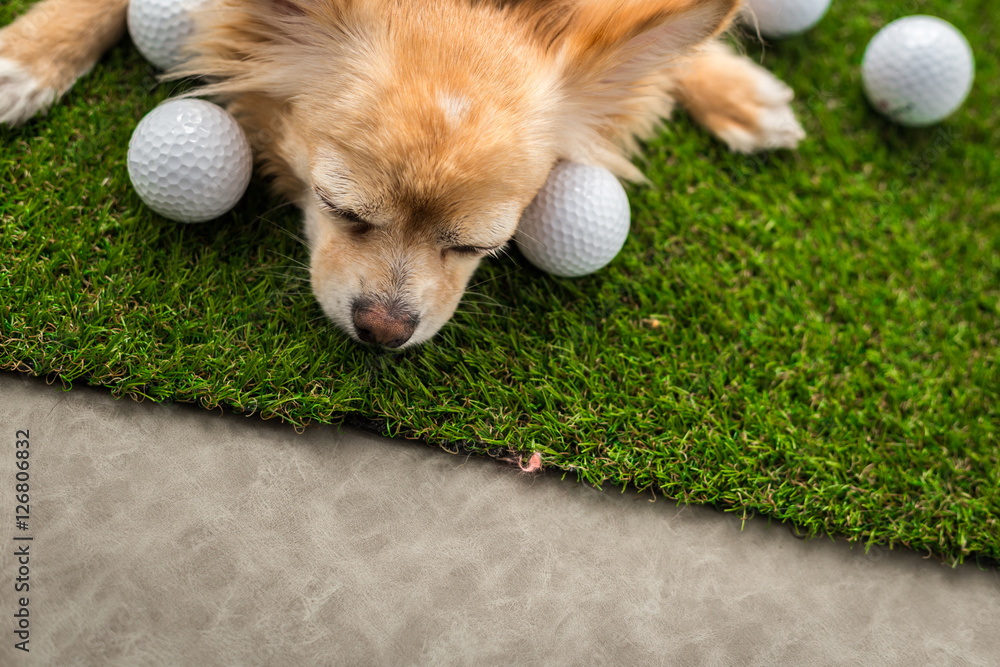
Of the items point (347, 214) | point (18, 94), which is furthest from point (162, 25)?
point (347, 214)

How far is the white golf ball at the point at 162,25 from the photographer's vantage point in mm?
2377

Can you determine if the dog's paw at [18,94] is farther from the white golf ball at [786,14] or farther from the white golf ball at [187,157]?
the white golf ball at [786,14]

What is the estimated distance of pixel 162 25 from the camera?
7.89ft

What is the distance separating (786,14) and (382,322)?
8.18 ft

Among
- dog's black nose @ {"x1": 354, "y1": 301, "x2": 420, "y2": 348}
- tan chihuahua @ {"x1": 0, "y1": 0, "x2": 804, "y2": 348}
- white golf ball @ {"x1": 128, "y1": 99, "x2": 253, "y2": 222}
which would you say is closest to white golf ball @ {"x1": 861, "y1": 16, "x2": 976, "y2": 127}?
tan chihuahua @ {"x1": 0, "y1": 0, "x2": 804, "y2": 348}

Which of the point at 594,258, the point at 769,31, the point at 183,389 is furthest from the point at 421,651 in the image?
the point at 769,31

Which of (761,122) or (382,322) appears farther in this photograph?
(761,122)

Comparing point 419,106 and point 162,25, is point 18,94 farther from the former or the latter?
point 419,106

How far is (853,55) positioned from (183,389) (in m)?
3.54

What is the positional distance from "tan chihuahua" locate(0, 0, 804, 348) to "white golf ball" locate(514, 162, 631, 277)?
109mm

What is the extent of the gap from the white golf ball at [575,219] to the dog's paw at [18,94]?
187 cm

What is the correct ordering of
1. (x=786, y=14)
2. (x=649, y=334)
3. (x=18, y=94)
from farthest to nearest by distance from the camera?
(x=786, y=14) < (x=649, y=334) < (x=18, y=94)

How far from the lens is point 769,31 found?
3215 mm

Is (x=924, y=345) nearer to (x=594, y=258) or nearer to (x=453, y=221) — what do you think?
(x=594, y=258)
